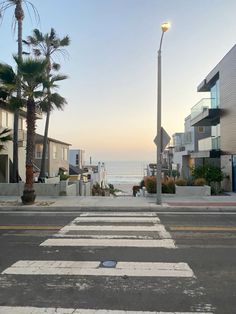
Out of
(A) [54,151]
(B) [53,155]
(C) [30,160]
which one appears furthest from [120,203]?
(A) [54,151]

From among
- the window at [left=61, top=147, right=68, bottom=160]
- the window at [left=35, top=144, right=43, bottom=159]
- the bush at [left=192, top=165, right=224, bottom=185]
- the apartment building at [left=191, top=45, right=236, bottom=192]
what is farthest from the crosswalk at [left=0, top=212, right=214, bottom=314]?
the window at [left=61, top=147, right=68, bottom=160]

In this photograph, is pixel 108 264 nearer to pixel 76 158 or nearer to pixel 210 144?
pixel 210 144

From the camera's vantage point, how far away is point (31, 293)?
20.0 ft

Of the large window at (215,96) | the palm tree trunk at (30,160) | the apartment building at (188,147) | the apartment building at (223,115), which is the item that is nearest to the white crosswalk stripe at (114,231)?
the palm tree trunk at (30,160)

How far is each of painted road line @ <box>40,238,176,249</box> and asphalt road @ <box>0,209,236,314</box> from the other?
4 cm

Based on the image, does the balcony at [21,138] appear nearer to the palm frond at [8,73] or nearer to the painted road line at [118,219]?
the palm frond at [8,73]

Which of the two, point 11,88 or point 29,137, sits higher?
point 11,88

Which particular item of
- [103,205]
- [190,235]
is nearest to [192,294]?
[190,235]

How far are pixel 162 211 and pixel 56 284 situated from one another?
32.9ft

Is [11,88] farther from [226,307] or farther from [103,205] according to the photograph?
[226,307]

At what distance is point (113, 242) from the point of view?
9.74 meters

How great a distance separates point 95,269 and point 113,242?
2.39 meters

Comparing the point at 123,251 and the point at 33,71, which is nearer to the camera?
the point at 123,251

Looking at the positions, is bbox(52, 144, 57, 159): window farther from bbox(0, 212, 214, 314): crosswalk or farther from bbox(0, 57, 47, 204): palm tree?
bbox(0, 212, 214, 314): crosswalk
